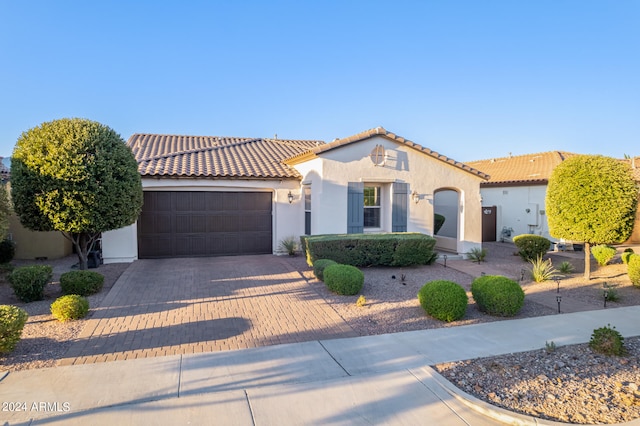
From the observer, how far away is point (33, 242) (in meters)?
14.2

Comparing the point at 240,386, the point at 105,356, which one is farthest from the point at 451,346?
the point at 105,356

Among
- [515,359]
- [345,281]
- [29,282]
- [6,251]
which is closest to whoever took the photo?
[515,359]

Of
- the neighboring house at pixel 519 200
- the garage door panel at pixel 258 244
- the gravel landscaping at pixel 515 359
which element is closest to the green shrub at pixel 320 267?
the gravel landscaping at pixel 515 359

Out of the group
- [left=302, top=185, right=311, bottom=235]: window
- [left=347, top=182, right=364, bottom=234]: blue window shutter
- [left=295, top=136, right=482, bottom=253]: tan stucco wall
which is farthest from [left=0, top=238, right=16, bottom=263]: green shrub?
[left=347, top=182, right=364, bottom=234]: blue window shutter

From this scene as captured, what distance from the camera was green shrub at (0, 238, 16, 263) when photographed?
12.7 m

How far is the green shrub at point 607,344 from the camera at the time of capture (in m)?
5.78

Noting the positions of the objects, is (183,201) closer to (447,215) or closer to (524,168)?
(447,215)

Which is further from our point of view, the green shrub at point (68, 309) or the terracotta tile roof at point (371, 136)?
the terracotta tile roof at point (371, 136)

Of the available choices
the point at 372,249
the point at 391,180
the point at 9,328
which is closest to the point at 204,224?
the point at 372,249

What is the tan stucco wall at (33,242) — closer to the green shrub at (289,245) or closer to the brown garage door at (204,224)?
the brown garage door at (204,224)

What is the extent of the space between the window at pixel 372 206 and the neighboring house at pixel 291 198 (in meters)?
0.04

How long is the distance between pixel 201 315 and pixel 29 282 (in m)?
3.79

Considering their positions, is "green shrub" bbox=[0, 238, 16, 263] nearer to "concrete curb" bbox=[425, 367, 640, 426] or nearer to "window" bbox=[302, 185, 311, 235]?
"window" bbox=[302, 185, 311, 235]

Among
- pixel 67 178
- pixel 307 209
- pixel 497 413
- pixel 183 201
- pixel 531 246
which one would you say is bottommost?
pixel 497 413
